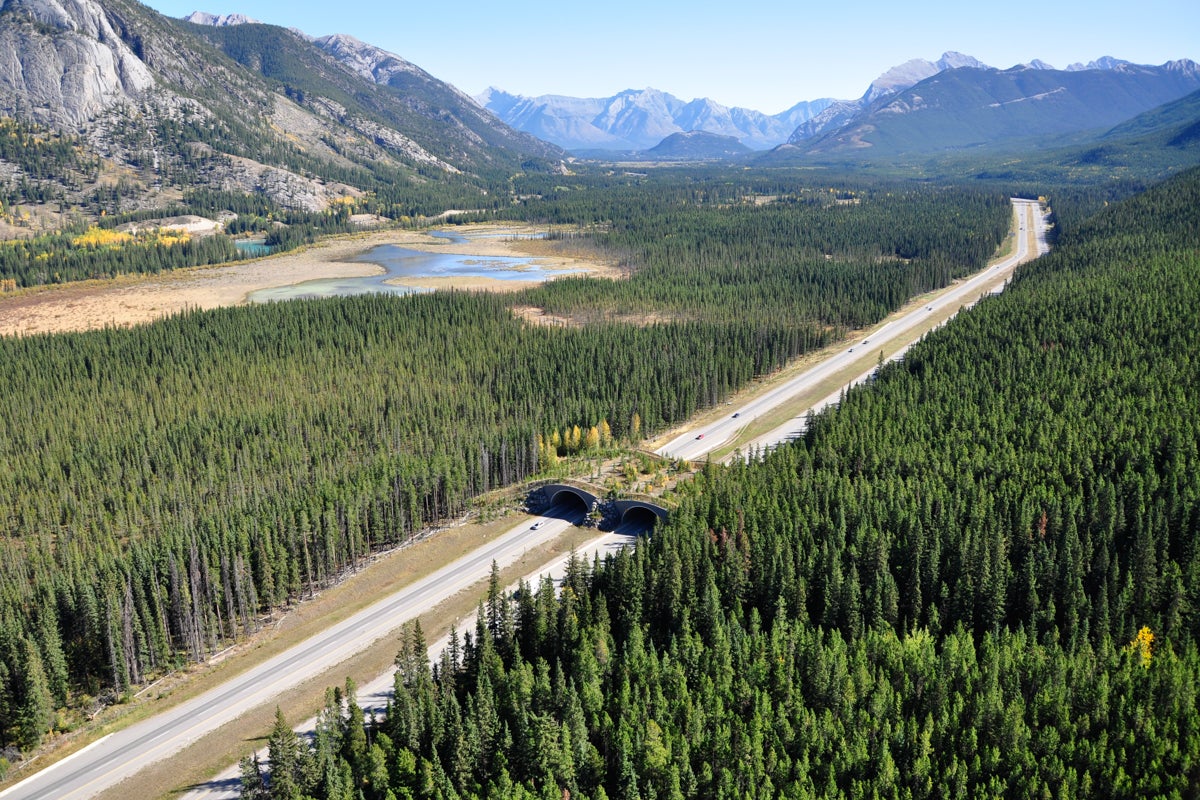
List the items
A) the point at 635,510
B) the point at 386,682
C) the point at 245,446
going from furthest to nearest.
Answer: the point at 245,446
the point at 635,510
the point at 386,682

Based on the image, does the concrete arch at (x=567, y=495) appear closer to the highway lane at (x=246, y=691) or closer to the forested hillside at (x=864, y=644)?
the highway lane at (x=246, y=691)

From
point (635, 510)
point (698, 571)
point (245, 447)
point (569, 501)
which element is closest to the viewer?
point (698, 571)

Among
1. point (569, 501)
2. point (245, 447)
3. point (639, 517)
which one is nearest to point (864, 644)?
point (639, 517)

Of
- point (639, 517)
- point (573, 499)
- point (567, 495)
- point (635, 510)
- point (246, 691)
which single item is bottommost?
point (246, 691)

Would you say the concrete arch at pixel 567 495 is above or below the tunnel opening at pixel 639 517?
above

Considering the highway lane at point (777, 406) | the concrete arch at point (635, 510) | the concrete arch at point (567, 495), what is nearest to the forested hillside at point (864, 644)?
the concrete arch at point (635, 510)

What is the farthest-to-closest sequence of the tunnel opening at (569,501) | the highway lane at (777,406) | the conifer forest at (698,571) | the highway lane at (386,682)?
the highway lane at (777,406), the tunnel opening at (569,501), the highway lane at (386,682), the conifer forest at (698,571)

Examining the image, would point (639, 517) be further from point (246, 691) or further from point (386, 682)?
point (246, 691)
